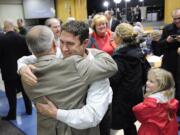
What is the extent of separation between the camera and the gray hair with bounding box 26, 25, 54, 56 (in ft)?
3.60

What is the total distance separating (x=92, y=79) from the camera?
1049 mm

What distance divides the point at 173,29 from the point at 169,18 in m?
5.49

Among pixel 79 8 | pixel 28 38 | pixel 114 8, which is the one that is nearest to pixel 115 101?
pixel 28 38

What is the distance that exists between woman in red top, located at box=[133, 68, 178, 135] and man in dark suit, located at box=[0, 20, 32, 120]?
215cm

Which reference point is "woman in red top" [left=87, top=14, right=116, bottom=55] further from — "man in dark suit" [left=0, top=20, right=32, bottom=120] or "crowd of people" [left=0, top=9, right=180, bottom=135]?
"man in dark suit" [left=0, top=20, right=32, bottom=120]

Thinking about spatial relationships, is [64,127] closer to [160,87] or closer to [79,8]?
[160,87]

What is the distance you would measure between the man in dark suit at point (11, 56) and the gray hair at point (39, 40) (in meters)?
2.42

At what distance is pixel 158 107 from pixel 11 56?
240cm

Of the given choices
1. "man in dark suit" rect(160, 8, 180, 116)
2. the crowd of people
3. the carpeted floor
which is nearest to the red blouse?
the crowd of people

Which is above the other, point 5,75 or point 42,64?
point 42,64

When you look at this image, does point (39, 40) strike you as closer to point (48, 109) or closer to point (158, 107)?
point (48, 109)

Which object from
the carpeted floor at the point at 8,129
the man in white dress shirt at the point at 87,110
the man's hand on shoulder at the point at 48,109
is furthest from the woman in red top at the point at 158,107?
the carpeted floor at the point at 8,129

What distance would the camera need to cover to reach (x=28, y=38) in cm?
111

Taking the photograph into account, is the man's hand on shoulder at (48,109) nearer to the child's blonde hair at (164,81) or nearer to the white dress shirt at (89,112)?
the white dress shirt at (89,112)
